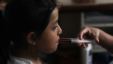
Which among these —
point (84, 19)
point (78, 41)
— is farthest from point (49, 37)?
point (84, 19)

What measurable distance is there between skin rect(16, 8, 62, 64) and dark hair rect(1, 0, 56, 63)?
0.02m

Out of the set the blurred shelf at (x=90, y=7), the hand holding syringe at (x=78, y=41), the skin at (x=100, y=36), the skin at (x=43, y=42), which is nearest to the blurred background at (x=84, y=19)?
the blurred shelf at (x=90, y=7)

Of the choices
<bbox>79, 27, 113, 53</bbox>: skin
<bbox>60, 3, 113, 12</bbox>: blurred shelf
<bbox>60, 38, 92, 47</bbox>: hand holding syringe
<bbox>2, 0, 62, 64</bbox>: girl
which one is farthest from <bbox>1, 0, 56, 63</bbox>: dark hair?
<bbox>60, 3, 113, 12</bbox>: blurred shelf

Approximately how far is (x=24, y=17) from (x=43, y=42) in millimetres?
107

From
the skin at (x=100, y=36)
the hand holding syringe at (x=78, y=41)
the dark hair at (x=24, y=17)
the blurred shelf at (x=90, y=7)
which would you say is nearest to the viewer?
the dark hair at (x=24, y=17)

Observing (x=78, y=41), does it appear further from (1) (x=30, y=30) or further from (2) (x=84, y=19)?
(2) (x=84, y=19)

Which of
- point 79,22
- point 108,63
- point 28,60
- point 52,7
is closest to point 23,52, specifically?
point 28,60

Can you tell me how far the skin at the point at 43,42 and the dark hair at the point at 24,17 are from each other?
0.02 m

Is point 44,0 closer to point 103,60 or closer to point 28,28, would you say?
point 28,28

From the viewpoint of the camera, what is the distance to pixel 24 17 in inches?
36.0

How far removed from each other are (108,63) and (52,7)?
772 millimetres

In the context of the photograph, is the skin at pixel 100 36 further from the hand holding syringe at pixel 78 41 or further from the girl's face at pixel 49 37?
the girl's face at pixel 49 37

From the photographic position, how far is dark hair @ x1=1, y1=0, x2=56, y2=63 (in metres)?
0.91

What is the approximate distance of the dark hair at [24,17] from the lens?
91 cm
